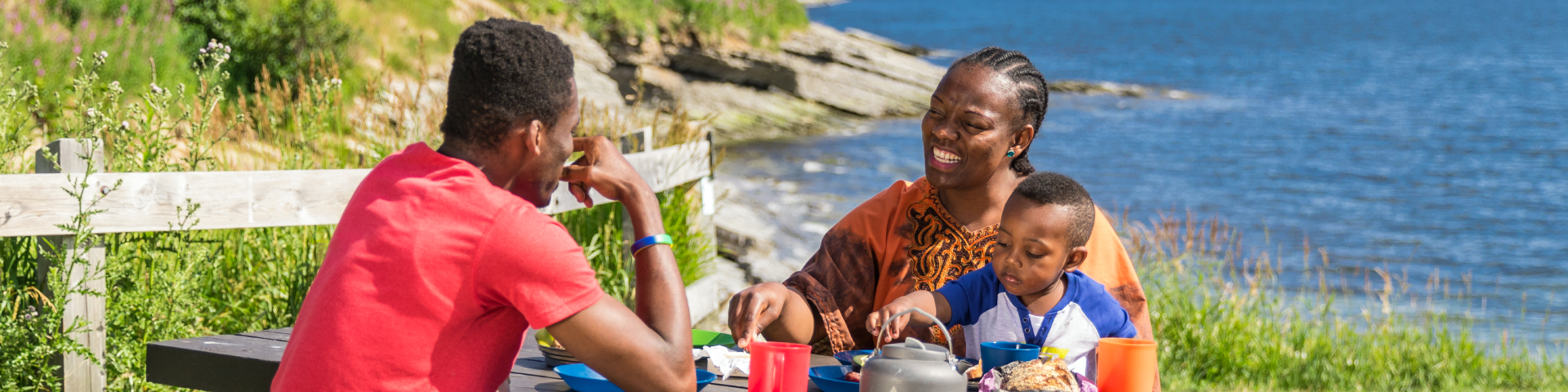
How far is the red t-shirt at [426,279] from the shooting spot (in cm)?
170

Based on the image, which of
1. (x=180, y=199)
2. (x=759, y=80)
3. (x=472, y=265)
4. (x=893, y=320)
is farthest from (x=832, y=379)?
(x=759, y=80)

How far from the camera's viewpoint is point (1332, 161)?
19.0m

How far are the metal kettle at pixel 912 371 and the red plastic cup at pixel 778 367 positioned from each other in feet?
0.47

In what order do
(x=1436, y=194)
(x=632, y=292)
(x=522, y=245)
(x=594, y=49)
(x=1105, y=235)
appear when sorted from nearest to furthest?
(x=522, y=245) < (x=1105, y=235) < (x=632, y=292) < (x=1436, y=194) < (x=594, y=49)

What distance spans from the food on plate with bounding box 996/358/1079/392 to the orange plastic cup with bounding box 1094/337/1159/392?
12 cm

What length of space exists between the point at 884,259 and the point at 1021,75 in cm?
57

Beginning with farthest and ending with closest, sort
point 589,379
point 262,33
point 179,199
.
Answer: point 262,33
point 179,199
point 589,379

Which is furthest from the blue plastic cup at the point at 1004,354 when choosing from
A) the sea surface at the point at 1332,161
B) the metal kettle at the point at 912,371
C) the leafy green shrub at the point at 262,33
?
the leafy green shrub at the point at 262,33

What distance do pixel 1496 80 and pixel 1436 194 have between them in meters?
21.4

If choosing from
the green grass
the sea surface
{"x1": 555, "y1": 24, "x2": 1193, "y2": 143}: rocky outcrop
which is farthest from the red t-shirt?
{"x1": 555, "y1": 24, "x2": 1193, "y2": 143}: rocky outcrop

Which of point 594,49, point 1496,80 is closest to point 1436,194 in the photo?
point 594,49

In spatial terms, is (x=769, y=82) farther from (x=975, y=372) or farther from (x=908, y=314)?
(x=975, y=372)

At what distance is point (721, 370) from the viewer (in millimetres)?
2350

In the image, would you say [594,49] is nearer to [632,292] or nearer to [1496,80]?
[632,292]
